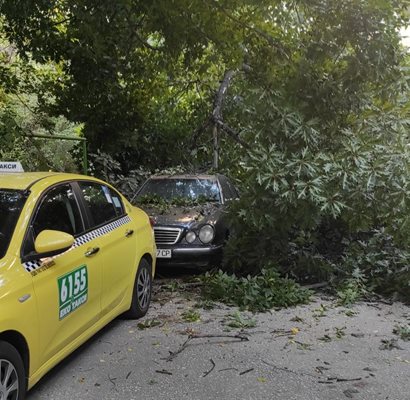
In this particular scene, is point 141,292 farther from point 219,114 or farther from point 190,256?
point 219,114

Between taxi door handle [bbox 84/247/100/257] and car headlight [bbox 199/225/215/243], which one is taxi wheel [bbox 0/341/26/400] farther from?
car headlight [bbox 199/225/215/243]

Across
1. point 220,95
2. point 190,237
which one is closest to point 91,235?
point 190,237

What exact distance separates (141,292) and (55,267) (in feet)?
6.52

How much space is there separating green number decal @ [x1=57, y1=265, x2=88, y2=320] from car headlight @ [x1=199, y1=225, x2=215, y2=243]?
11.2 ft

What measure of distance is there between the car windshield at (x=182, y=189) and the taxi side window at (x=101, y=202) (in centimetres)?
288

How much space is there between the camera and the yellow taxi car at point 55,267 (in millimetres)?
3072

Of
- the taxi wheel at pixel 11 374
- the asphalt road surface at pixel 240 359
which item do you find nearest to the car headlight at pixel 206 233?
the asphalt road surface at pixel 240 359

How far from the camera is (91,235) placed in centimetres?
420

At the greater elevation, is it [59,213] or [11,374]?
[59,213]

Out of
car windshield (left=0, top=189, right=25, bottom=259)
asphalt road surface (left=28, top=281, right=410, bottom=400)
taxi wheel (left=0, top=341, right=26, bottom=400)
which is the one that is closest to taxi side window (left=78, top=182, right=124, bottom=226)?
car windshield (left=0, top=189, right=25, bottom=259)

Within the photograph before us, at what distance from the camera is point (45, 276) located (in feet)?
11.1

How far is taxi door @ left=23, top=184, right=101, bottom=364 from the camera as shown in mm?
3352

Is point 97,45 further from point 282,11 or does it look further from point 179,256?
point 179,256

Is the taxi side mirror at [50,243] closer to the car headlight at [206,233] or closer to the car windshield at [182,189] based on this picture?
the car headlight at [206,233]
